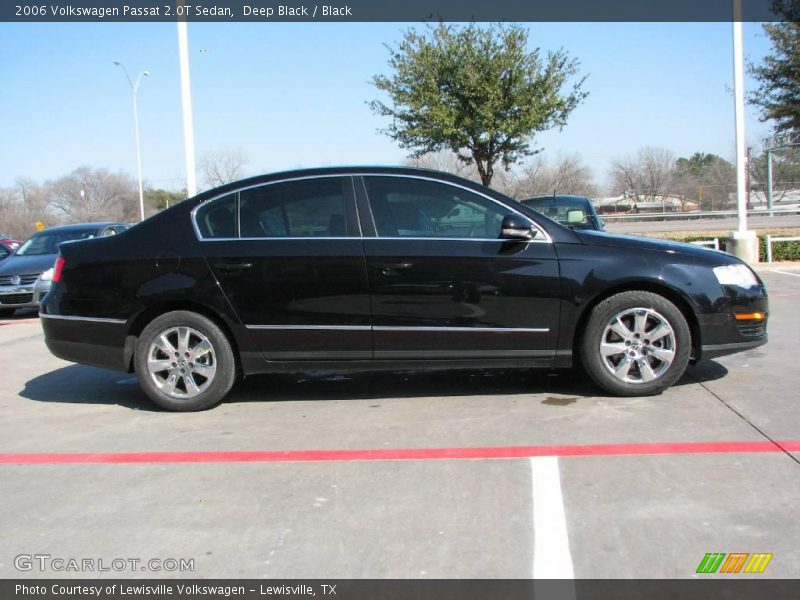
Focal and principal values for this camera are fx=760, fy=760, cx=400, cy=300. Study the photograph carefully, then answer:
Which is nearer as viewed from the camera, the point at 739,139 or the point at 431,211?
the point at 431,211

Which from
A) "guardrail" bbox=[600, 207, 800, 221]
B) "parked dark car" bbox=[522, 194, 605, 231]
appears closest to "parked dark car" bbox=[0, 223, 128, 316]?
"parked dark car" bbox=[522, 194, 605, 231]

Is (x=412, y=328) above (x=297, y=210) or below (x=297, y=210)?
below

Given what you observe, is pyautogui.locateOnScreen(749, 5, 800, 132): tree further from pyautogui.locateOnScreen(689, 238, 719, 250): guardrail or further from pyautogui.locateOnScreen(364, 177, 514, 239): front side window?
pyautogui.locateOnScreen(364, 177, 514, 239): front side window

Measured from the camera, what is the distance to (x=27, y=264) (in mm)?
12992

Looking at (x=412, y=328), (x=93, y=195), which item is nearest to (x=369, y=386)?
(x=412, y=328)

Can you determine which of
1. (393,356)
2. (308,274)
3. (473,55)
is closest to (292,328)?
(308,274)

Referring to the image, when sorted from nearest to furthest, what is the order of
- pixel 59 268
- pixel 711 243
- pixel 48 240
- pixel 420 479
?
pixel 420 479
pixel 59 268
pixel 48 240
pixel 711 243

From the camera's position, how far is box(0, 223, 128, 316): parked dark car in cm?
1262

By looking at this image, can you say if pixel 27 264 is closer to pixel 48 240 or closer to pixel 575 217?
pixel 48 240

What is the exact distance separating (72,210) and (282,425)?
61571mm

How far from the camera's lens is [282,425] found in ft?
17.4

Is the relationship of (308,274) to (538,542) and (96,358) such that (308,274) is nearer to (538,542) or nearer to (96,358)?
(96,358)

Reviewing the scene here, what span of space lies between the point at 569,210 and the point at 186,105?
707 centimetres

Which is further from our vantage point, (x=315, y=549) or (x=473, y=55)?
(x=473, y=55)
